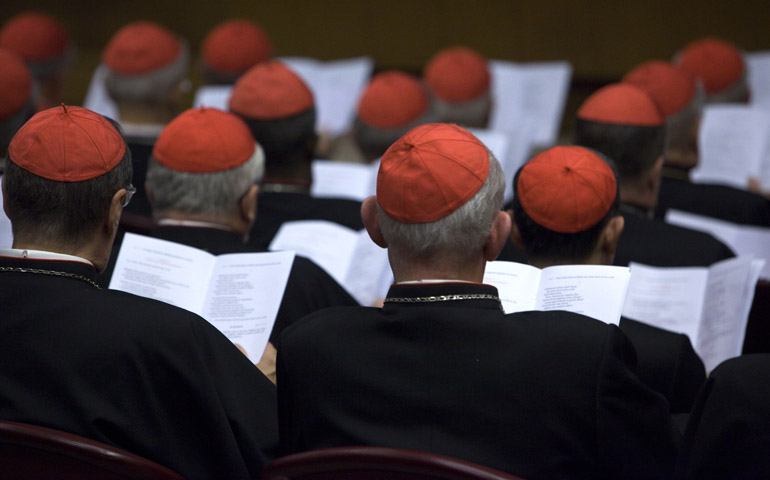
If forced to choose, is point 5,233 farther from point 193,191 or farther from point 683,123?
point 683,123

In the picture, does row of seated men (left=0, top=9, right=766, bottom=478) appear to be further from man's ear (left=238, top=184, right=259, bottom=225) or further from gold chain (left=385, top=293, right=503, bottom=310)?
man's ear (left=238, top=184, right=259, bottom=225)

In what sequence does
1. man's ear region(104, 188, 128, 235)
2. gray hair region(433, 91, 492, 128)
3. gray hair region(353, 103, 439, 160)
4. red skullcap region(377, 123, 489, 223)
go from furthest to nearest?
gray hair region(433, 91, 492, 128), gray hair region(353, 103, 439, 160), man's ear region(104, 188, 128, 235), red skullcap region(377, 123, 489, 223)

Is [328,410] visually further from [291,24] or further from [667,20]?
[291,24]

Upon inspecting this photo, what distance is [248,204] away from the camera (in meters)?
3.10

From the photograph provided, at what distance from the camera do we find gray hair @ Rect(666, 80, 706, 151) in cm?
475

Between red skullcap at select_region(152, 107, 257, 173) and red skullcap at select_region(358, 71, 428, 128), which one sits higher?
red skullcap at select_region(152, 107, 257, 173)

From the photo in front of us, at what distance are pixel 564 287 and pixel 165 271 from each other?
1.05 metres

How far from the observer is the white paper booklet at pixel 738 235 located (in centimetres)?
340

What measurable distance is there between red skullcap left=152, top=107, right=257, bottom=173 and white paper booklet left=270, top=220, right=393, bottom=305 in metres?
0.38

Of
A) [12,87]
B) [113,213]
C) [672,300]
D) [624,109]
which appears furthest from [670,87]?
[113,213]

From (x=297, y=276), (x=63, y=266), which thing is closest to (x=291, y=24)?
(x=297, y=276)

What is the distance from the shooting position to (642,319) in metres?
2.83

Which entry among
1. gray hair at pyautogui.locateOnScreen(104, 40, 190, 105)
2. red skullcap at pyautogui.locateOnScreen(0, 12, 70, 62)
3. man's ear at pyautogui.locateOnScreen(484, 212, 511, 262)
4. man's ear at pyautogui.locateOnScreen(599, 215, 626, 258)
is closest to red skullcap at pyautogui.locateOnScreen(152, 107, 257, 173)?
man's ear at pyautogui.locateOnScreen(599, 215, 626, 258)

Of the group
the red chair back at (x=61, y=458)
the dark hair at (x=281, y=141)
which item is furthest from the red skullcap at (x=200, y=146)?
the red chair back at (x=61, y=458)
